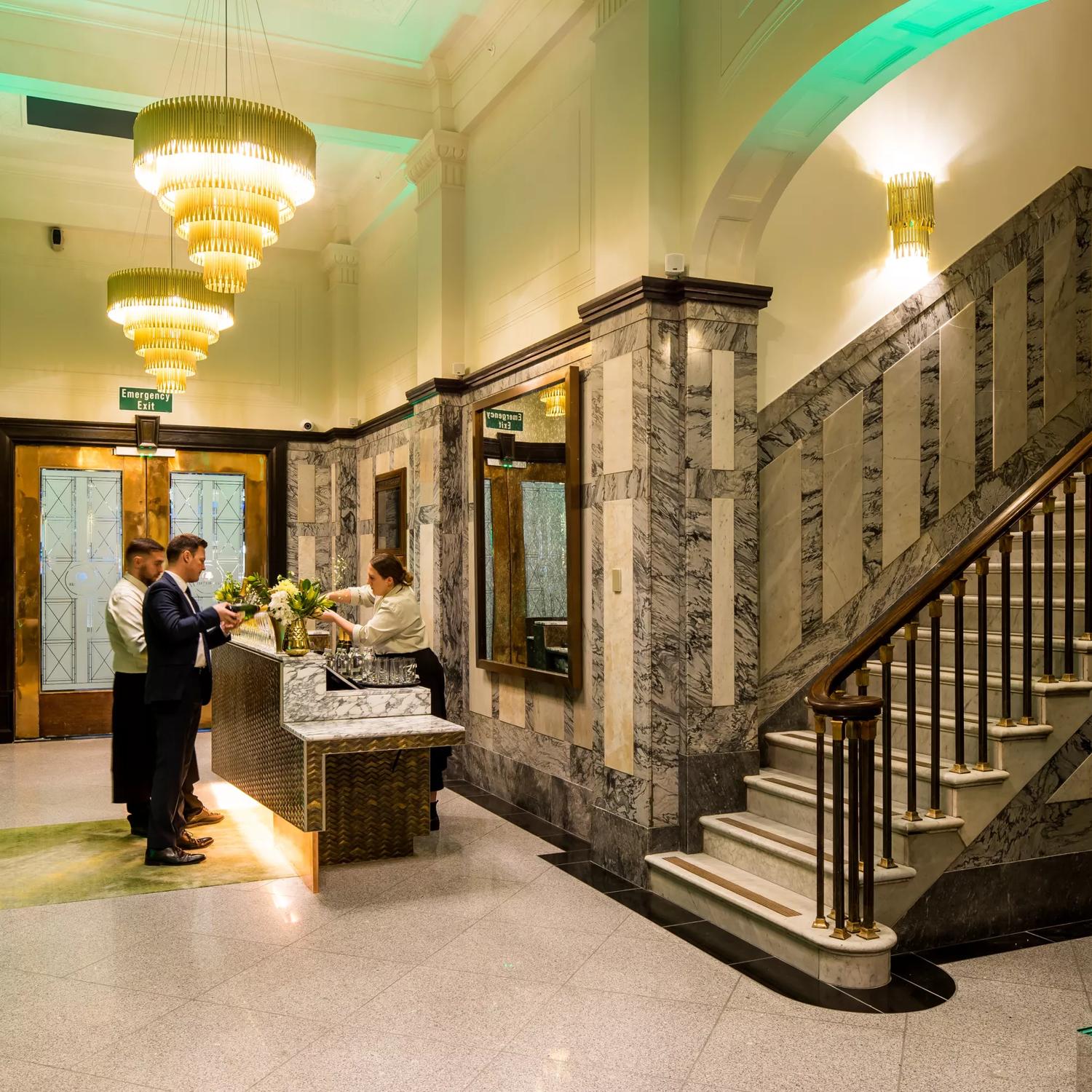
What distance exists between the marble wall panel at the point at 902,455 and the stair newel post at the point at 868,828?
7.62ft

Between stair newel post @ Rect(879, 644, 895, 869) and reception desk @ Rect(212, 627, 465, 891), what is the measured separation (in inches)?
85.2

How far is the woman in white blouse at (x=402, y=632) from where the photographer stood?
20.6ft

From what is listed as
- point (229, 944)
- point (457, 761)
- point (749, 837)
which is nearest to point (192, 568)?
point (229, 944)

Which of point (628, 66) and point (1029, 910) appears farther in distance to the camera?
point (628, 66)

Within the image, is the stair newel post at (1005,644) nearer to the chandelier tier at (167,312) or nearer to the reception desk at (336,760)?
the reception desk at (336,760)

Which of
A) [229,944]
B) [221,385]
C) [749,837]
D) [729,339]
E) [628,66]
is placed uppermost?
[628,66]

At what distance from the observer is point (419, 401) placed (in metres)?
8.39

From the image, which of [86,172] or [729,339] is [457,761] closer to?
[729,339]

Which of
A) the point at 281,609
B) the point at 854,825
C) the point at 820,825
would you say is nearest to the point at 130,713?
the point at 281,609

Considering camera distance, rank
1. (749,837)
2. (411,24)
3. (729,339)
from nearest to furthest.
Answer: (749,837) → (729,339) → (411,24)

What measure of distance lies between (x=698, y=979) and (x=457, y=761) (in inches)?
164

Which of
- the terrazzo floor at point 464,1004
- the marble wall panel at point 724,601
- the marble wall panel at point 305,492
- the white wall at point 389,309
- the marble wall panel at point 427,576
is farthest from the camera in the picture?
the marble wall panel at point 305,492

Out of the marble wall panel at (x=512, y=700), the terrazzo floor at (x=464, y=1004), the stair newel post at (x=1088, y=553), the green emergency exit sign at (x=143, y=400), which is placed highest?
the green emergency exit sign at (x=143, y=400)

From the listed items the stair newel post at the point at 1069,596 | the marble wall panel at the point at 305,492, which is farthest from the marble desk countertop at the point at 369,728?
the marble wall panel at the point at 305,492
